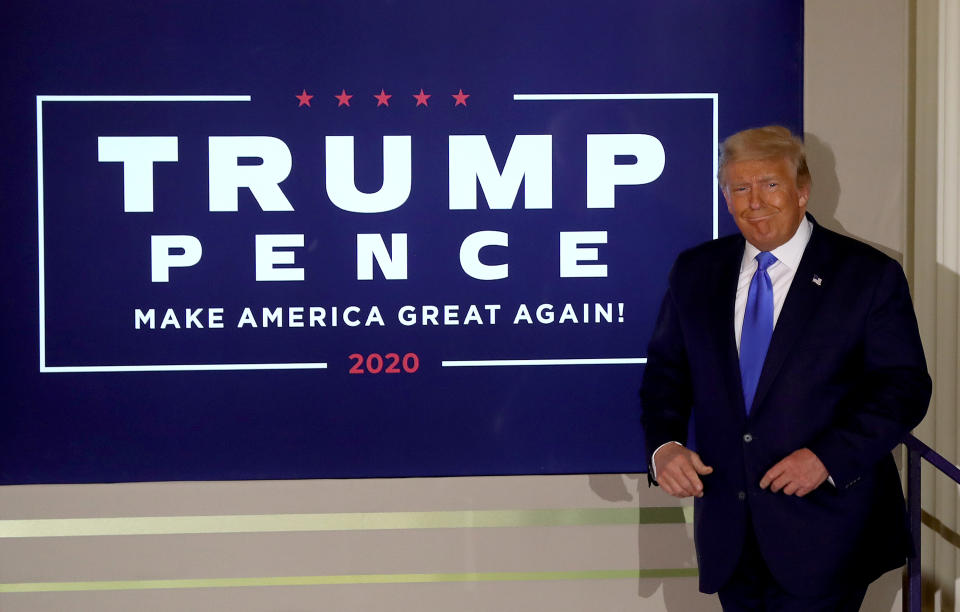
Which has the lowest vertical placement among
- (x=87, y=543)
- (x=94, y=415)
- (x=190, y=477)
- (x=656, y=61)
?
(x=87, y=543)

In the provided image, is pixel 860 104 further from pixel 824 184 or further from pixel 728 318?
pixel 728 318

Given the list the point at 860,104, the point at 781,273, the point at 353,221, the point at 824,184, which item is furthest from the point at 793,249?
the point at 353,221

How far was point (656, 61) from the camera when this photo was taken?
3.07 meters

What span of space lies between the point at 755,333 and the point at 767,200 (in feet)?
1.08

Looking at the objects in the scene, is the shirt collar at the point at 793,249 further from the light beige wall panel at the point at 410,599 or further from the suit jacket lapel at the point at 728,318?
the light beige wall panel at the point at 410,599

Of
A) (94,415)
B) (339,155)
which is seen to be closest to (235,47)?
(339,155)

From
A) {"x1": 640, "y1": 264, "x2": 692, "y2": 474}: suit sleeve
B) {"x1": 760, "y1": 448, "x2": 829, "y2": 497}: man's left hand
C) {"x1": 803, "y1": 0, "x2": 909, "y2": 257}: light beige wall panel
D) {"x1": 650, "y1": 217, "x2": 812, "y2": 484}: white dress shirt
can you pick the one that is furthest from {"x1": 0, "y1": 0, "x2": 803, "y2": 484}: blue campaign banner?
{"x1": 760, "y1": 448, "x2": 829, "y2": 497}: man's left hand

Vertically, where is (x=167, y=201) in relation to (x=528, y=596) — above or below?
above

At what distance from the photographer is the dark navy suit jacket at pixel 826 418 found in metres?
2.05

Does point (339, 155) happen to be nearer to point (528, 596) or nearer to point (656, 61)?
point (656, 61)

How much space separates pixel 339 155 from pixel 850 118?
5.78 feet

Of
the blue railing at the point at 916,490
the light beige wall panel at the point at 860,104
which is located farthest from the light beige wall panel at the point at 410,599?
the light beige wall panel at the point at 860,104

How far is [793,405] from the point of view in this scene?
2.12m

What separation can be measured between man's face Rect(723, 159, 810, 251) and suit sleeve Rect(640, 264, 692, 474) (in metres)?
0.27
